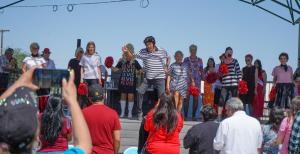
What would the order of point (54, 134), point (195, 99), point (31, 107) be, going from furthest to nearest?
point (195, 99) → point (54, 134) → point (31, 107)

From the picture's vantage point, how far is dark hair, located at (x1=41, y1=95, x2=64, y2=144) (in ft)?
20.0

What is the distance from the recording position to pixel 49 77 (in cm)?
285

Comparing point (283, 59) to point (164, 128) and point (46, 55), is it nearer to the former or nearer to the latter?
point (46, 55)

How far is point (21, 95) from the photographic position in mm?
2135

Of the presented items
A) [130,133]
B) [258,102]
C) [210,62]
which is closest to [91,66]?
[130,133]

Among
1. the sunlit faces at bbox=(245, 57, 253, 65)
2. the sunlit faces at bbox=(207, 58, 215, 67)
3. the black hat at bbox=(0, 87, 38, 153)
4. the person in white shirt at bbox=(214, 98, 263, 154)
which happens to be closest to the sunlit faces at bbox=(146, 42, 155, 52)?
the sunlit faces at bbox=(245, 57, 253, 65)

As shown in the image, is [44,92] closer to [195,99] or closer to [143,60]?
[143,60]

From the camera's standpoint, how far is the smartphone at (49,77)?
2746 millimetres

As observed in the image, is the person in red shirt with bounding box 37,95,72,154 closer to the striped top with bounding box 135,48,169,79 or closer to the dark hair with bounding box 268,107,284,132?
the dark hair with bounding box 268,107,284,132

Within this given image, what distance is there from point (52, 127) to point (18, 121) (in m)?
4.17

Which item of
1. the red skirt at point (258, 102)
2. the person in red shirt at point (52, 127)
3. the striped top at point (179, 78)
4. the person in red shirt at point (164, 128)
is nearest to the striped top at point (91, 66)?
the striped top at point (179, 78)

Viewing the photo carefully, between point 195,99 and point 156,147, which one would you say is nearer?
point 156,147

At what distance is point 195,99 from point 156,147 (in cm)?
694

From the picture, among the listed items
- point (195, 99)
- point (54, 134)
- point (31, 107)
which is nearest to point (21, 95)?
point (31, 107)
